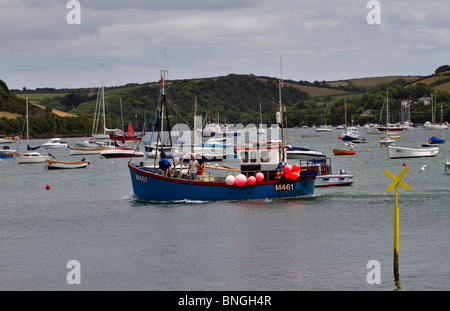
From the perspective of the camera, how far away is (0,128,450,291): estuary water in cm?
2933

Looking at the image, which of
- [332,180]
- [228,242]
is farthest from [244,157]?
[228,242]

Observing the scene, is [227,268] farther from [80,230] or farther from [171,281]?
[80,230]

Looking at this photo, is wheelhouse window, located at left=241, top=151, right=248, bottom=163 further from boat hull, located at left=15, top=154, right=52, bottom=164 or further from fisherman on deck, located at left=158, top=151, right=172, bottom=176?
boat hull, located at left=15, top=154, right=52, bottom=164

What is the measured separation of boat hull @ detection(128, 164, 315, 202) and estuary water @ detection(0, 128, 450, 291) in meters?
0.68

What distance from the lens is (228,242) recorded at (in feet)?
121

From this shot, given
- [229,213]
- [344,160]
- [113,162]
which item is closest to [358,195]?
[229,213]

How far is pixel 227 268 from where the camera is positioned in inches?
1232

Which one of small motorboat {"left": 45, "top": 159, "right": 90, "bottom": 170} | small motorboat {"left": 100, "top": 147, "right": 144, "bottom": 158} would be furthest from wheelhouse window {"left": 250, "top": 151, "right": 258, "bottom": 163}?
small motorboat {"left": 100, "top": 147, "right": 144, "bottom": 158}

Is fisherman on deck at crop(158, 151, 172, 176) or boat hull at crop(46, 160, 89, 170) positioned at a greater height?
fisherman on deck at crop(158, 151, 172, 176)

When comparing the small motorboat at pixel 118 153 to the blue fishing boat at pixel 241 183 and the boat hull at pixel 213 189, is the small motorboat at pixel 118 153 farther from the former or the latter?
the boat hull at pixel 213 189

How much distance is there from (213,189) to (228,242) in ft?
36.8

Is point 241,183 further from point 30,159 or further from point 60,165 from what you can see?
point 30,159

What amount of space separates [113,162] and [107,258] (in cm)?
7468

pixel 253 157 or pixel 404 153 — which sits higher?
pixel 253 157
